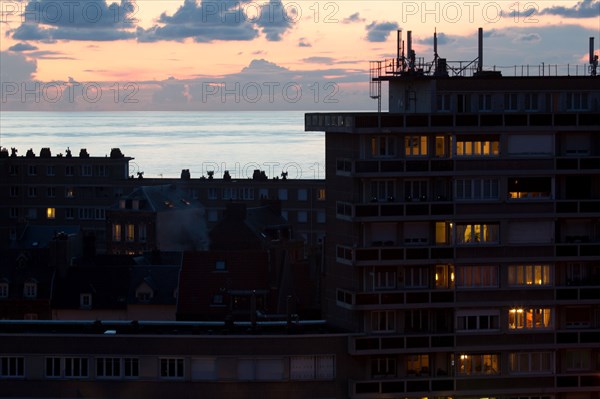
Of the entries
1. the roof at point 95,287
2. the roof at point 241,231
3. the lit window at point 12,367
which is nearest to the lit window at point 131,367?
the lit window at point 12,367

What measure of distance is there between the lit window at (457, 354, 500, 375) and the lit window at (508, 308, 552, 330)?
1364mm

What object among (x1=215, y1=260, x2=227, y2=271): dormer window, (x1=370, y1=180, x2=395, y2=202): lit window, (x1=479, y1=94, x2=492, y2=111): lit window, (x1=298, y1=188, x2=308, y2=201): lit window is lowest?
(x1=215, y1=260, x2=227, y2=271): dormer window

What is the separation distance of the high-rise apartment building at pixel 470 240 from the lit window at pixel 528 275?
51 millimetres

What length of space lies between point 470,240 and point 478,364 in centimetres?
444

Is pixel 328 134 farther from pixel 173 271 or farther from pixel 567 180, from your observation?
pixel 173 271

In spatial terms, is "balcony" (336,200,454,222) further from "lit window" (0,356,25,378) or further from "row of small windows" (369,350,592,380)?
"lit window" (0,356,25,378)

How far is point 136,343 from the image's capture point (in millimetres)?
61188

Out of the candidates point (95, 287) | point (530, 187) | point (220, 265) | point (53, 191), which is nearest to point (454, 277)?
point (530, 187)

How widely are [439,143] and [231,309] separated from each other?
22.8 meters

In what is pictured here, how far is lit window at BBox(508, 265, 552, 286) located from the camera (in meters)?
62.4

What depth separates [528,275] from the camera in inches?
2466

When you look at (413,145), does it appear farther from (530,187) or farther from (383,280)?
(383,280)

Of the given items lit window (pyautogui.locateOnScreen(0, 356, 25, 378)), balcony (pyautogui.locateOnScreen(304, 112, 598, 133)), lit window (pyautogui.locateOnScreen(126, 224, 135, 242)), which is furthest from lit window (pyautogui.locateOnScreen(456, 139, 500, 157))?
lit window (pyautogui.locateOnScreen(126, 224, 135, 242))

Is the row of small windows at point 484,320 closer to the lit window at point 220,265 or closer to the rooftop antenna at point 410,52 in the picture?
the rooftop antenna at point 410,52
